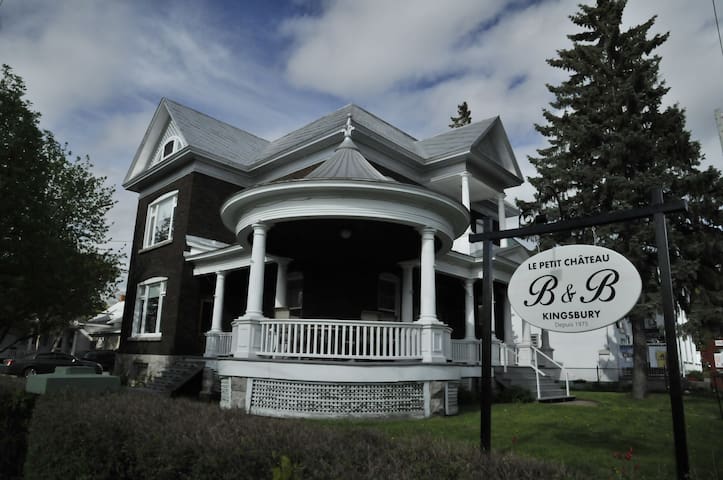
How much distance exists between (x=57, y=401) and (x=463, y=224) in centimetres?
947

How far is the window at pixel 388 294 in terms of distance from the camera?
53.2 ft

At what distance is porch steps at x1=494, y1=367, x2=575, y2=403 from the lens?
14.2m

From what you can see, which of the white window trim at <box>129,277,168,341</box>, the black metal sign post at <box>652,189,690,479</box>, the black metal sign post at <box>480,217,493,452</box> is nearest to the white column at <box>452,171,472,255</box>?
the white window trim at <box>129,277,168,341</box>

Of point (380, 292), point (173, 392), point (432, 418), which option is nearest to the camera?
point (432, 418)

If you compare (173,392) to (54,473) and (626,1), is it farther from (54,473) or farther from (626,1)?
(626,1)

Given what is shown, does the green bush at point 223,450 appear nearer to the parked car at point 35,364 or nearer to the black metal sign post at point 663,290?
the black metal sign post at point 663,290

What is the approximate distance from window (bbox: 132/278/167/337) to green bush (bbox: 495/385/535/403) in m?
11.6

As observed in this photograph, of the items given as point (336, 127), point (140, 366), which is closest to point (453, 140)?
point (336, 127)

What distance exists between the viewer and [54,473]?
447 cm

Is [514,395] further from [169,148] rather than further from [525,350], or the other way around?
[169,148]

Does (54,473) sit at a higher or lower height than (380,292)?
lower

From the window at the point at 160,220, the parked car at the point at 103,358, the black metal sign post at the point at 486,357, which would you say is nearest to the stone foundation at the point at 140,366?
the window at the point at 160,220

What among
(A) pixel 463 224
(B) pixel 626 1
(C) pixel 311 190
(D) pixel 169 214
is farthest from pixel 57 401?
(B) pixel 626 1

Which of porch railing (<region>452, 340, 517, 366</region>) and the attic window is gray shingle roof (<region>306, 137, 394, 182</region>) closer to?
porch railing (<region>452, 340, 517, 366</region>)
